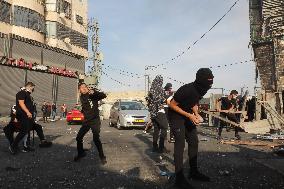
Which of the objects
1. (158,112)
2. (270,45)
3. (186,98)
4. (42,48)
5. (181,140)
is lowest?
(181,140)

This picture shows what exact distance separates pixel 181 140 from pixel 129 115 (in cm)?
1413

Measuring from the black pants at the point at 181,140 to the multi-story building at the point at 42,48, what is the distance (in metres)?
28.8

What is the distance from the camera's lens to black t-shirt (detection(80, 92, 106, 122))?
813 cm

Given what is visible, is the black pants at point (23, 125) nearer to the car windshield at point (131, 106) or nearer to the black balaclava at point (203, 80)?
the black balaclava at point (203, 80)

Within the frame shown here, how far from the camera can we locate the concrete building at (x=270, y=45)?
25875mm

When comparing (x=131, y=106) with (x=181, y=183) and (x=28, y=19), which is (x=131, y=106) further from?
(x=28, y=19)

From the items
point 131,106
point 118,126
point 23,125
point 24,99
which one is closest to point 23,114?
point 23,125

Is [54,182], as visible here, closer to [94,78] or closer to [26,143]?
[26,143]

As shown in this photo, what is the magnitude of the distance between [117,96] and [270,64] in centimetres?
6386

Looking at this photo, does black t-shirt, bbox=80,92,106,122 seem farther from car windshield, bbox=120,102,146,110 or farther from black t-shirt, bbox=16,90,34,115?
car windshield, bbox=120,102,146,110

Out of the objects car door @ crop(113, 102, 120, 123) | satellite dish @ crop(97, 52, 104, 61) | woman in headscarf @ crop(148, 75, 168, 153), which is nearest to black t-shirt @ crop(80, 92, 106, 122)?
woman in headscarf @ crop(148, 75, 168, 153)

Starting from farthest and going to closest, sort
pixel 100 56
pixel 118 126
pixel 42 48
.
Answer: pixel 100 56, pixel 42 48, pixel 118 126

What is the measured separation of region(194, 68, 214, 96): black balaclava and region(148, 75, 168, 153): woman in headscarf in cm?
381

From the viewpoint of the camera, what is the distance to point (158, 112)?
9.74 metres
